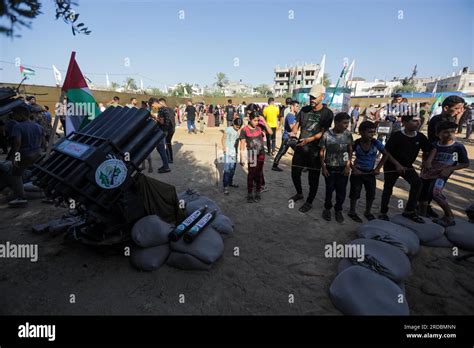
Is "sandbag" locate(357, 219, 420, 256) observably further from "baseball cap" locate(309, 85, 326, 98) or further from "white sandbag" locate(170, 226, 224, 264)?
"baseball cap" locate(309, 85, 326, 98)

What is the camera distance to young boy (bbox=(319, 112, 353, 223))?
379 centimetres

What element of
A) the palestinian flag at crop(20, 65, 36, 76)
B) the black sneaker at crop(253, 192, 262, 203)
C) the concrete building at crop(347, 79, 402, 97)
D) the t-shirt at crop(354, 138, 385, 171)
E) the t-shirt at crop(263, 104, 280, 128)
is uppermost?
the concrete building at crop(347, 79, 402, 97)

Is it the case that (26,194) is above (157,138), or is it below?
below

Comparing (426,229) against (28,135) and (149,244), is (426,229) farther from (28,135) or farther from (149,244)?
(28,135)

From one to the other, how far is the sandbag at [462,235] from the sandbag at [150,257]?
3.94m

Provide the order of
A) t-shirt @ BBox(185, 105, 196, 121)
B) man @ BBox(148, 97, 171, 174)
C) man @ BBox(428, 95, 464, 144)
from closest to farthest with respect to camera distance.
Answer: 1. man @ BBox(428, 95, 464, 144)
2. man @ BBox(148, 97, 171, 174)
3. t-shirt @ BBox(185, 105, 196, 121)

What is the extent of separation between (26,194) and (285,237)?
522cm

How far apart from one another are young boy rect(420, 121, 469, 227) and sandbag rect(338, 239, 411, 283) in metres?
1.63

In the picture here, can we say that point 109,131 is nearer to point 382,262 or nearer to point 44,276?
point 44,276

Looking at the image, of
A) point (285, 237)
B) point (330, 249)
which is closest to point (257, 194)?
point (285, 237)

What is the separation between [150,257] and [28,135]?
11.9 feet

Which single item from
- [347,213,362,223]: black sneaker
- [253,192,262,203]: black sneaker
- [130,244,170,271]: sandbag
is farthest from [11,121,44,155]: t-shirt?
[347,213,362,223]: black sneaker

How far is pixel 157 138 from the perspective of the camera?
3209 mm

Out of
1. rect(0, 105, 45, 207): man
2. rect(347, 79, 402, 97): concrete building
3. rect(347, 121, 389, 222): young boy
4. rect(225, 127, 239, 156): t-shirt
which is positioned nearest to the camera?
rect(347, 121, 389, 222): young boy
